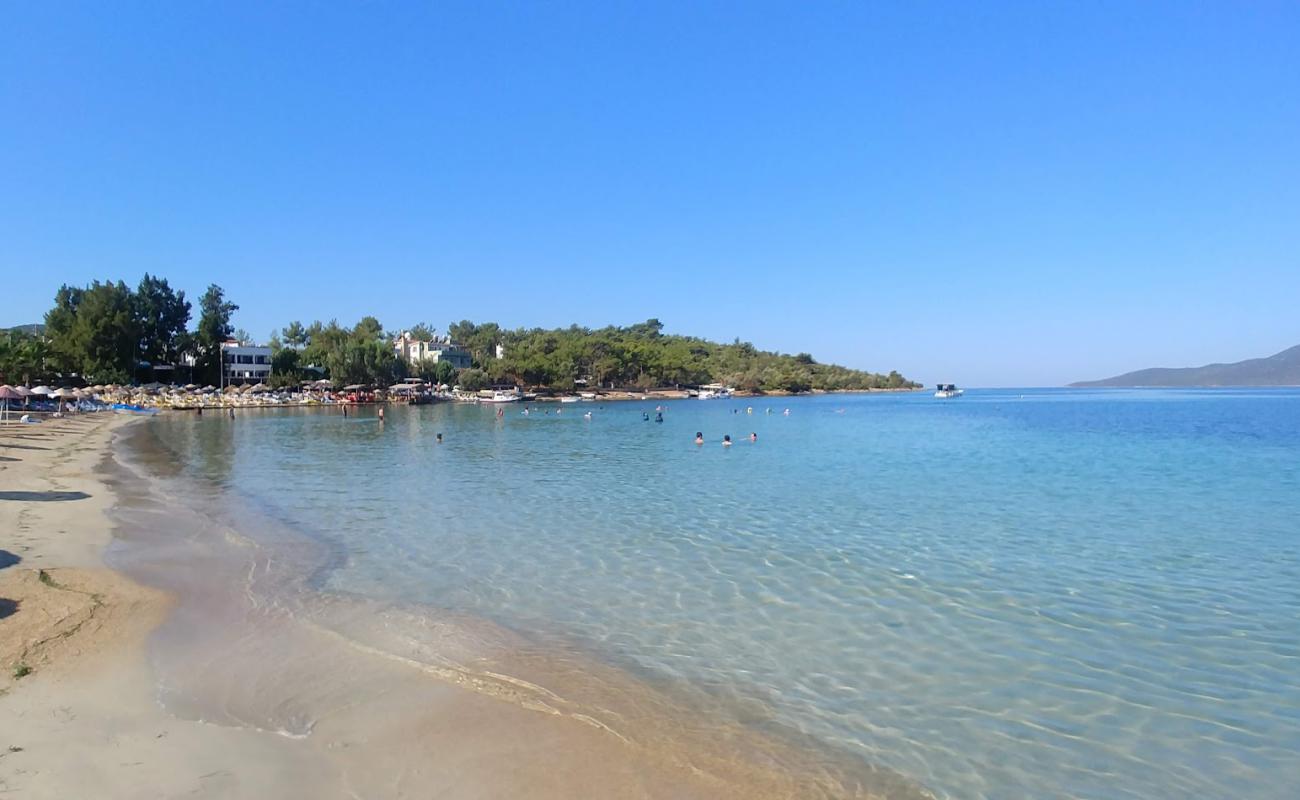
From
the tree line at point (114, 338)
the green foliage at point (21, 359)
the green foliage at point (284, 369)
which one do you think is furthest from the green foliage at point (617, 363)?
the green foliage at point (21, 359)

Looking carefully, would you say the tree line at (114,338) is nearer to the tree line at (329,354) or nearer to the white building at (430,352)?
the tree line at (329,354)

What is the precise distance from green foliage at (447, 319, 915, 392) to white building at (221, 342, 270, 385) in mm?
26120

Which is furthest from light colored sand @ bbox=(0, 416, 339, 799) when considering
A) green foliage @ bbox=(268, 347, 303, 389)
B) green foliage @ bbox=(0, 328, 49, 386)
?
green foliage @ bbox=(268, 347, 303, 389)

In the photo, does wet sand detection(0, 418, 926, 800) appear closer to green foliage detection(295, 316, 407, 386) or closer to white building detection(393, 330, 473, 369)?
green foliage detection(295, 316, 407, 386)

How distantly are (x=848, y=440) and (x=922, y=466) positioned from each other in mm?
12047

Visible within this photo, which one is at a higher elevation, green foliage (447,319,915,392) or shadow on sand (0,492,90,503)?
green foliage (447,319,915,392)

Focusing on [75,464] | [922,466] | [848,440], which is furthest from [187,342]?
[922,466]

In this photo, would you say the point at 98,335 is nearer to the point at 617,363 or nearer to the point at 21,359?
the point at 21,359

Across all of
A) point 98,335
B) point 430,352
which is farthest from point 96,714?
point 430,352

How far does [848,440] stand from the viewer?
3606cm

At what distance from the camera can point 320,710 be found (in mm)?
5738

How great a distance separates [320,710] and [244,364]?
103282 millimetres

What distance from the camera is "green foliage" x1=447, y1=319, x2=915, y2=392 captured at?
11500cm

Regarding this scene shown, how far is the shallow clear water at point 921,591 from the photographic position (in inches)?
217
